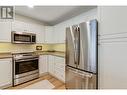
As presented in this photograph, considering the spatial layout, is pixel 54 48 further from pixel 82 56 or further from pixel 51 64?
pixel 82 56

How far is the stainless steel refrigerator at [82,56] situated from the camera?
6.25 ft

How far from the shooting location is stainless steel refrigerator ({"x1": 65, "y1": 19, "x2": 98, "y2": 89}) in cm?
191

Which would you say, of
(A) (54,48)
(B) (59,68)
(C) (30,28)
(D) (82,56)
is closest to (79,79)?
(D) (82,56)

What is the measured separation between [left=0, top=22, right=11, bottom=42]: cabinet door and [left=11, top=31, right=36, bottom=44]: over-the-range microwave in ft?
0.34

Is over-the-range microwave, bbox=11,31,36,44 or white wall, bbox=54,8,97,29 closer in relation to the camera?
white wall, bbox=54,8,97,29

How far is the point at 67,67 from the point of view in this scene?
8.86ft

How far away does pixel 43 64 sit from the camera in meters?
3.91

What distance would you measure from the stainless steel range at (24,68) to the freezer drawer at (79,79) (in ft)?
4.12

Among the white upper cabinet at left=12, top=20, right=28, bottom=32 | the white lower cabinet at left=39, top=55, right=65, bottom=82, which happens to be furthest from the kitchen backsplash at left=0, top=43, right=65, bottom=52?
the white lower cabinet at left=39, top=55, right=65, bottom=82

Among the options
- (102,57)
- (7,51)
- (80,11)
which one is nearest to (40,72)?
(7,51)

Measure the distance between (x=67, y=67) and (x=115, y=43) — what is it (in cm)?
145

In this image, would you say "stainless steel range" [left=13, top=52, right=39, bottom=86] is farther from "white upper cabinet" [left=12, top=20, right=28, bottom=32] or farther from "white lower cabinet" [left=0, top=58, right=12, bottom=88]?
"white upper cabinet" [left=12, top=20, right=28, bottom=32]

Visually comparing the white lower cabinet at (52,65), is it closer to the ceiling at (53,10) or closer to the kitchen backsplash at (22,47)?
the kitchen backsplash at (22,47)

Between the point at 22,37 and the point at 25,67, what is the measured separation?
940 millimetres
